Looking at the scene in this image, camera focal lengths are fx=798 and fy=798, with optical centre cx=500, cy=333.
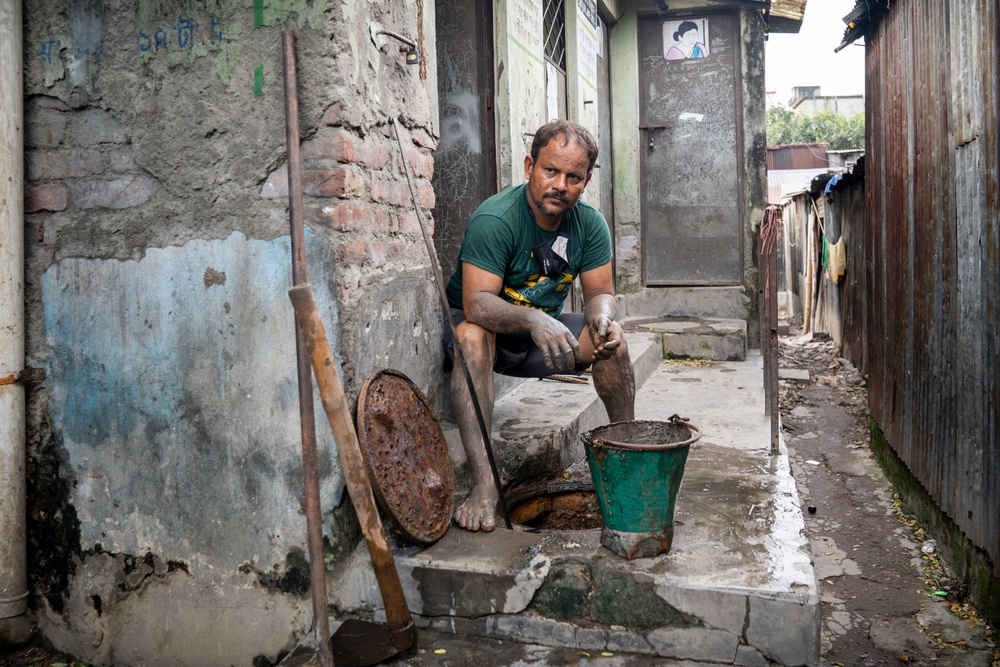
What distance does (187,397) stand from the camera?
2.68m

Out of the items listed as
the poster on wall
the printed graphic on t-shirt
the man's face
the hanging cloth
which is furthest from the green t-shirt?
the hanging cloth

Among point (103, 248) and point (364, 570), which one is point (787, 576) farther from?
point (103, 248)

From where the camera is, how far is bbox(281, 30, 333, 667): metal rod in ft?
7.13

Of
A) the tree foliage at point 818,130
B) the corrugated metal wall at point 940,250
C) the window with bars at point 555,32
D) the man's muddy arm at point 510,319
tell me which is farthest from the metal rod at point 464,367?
the tree foliage at point 818,130

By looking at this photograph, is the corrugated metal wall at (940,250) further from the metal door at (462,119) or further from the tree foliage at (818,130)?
the tree foliage at (818,130)

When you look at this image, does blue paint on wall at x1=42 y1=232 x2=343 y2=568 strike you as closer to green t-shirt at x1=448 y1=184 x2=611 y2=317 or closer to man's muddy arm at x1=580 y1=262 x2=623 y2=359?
green t-shirt at x1=448 y1=184 x2=611 y2=317

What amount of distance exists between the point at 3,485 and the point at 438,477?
1.47 meters

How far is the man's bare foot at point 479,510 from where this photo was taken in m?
2.79

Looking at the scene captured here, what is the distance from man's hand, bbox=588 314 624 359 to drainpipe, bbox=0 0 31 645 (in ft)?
6.64

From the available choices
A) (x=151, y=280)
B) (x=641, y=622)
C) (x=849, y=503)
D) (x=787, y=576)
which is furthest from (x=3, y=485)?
(x=849, y=503)

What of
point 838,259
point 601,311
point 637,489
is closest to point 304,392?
point 637,489

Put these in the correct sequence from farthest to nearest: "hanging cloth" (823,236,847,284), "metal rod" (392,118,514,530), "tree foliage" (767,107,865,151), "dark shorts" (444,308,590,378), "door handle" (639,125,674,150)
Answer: "tree foliage" (767,107,865,151), "hanging cloth" (823,236,847,284), "door handle" (639,125,674,150), "dark shorts" (444,308,590,378), "metal rod" (392,118,514,530)

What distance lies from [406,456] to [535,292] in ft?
3.11

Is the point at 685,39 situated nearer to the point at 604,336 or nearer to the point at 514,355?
the point at 514,355
